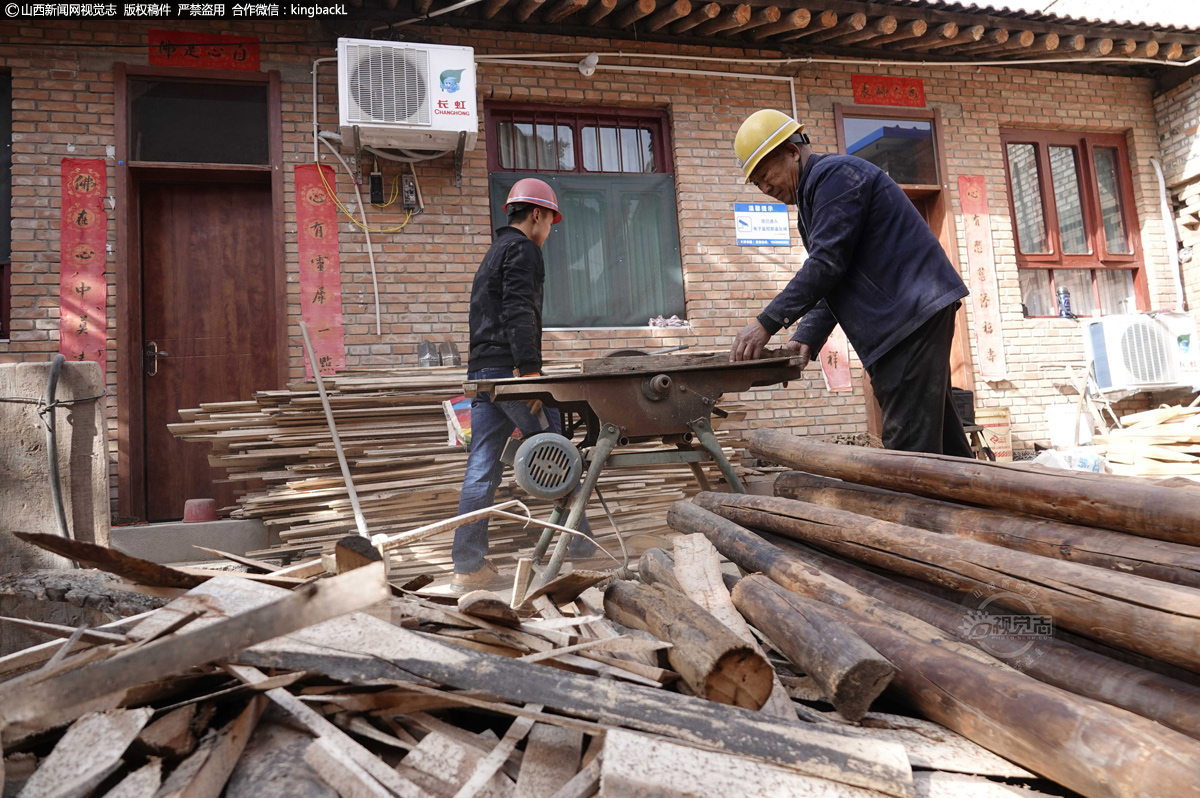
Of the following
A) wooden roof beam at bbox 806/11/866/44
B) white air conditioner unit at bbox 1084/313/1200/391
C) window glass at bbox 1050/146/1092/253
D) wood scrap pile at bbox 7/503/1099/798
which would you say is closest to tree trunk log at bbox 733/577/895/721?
wood scrap pile at bbox 7/503/1099/798

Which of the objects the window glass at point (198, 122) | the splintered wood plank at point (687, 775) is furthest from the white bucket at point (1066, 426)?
the window glass at point (198, 122)

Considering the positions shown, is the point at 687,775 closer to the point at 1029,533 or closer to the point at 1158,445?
the point at 1029,533

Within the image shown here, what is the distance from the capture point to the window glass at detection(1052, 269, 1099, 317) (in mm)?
8648

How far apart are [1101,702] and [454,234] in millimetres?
6227

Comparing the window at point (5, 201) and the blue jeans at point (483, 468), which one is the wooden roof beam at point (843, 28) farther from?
the window at point (5, 201)

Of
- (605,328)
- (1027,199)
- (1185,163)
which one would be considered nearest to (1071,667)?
(605,328)

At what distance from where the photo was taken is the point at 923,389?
3.32 meters

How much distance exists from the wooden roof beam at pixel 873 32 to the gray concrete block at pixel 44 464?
24.3 feet

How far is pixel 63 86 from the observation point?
19.8 ft

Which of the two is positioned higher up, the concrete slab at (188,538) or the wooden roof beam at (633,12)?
the wooden roof beam at (633,12)

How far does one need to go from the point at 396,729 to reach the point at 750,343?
2.66 meters

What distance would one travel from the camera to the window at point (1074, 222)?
852 cm

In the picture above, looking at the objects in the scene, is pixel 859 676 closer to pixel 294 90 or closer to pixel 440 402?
pixel 440 402

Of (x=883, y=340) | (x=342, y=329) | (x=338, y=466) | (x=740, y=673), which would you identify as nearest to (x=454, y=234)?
(x=342, y=329)
